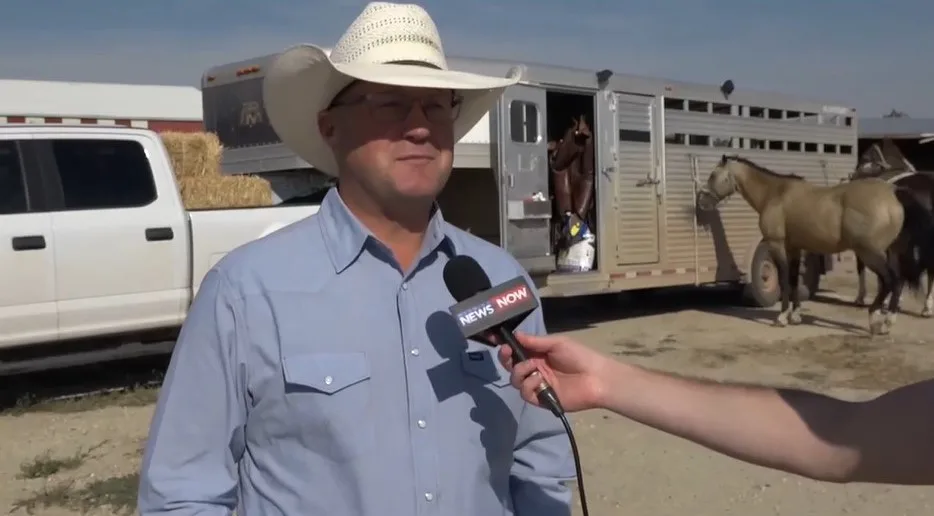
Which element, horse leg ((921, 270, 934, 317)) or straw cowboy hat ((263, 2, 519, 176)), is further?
horse leg ((921, 270, 934, 317))

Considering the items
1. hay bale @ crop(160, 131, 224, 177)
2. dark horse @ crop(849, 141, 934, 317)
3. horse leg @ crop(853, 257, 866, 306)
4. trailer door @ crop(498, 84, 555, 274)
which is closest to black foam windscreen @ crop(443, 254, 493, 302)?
hay bale @ crop(160, 131, 224, 177)

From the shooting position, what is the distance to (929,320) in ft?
41.0

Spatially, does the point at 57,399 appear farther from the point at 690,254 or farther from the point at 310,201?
the point at 690,254

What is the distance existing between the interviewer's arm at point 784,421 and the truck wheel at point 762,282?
12.0 m

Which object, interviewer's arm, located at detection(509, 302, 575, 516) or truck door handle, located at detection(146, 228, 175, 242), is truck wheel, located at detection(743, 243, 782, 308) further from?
interviewer's arm, located at detection(509, 302, 575, 516)

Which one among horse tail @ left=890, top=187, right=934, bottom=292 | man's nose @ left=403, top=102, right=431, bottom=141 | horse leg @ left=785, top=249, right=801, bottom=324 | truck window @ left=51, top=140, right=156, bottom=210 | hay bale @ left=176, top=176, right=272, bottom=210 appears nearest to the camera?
man's nose @ left=403, top=102, right=431, bottom=141

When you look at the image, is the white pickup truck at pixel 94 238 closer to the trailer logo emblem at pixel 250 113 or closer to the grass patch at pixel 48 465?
the grass patch at pixel 48 465

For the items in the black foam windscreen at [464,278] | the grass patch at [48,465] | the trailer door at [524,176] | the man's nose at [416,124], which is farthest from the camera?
the trailer door at [524,176]

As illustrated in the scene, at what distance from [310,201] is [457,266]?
826 centimetres

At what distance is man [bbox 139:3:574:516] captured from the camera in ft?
6.19

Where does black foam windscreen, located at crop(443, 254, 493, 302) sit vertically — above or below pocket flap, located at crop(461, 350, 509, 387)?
above

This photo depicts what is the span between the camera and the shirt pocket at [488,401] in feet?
6.67

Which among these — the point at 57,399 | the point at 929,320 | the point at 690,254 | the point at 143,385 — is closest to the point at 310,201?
the point at 143,385

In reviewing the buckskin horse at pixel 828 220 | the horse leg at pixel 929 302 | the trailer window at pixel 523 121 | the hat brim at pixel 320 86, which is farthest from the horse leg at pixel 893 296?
the hat brim at pixel 320 86
